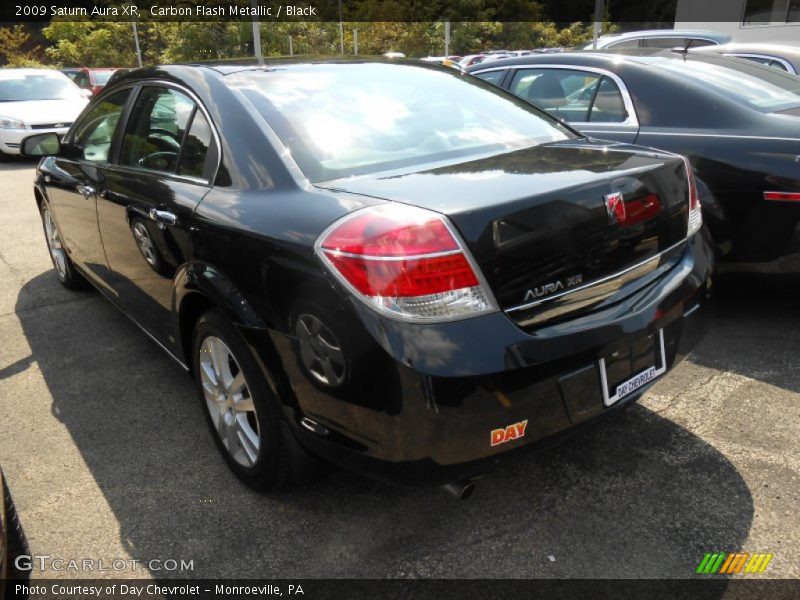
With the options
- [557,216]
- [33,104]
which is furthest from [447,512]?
[33,104]

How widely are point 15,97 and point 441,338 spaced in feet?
46.0

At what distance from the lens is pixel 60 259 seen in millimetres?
4898

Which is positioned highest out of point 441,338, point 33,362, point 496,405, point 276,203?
point 276,203

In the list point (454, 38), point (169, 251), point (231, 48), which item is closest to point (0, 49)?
point (231, 48)

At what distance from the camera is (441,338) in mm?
1798

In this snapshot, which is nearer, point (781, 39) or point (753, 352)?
point (753, 352)

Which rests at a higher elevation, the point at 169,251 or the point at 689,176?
the point at 689,176

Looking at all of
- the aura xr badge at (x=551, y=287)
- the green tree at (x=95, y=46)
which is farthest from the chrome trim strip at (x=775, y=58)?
the green tree at (x=95, y=46)

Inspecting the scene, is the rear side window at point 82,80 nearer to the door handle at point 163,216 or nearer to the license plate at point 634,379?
the door handle at point 163,216

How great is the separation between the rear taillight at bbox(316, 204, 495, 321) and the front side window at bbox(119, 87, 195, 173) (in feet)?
4.32

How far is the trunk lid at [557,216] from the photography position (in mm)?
1911

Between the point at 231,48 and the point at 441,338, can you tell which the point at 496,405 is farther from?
the point at 231,48

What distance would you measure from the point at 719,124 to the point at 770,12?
21244 mm

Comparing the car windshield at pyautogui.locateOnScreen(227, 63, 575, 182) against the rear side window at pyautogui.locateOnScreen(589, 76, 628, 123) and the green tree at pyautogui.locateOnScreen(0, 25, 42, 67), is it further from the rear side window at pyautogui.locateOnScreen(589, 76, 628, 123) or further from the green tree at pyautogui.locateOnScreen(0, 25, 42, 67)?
the green tree at pyautogui.locateOnScreen(0, 25, 42, 67)
